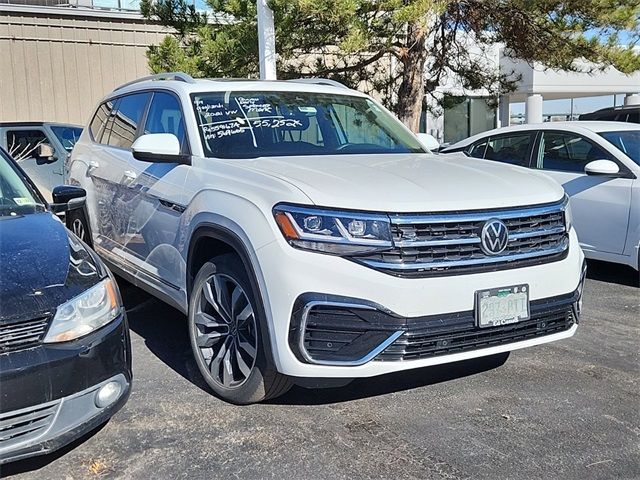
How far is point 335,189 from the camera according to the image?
3.14m

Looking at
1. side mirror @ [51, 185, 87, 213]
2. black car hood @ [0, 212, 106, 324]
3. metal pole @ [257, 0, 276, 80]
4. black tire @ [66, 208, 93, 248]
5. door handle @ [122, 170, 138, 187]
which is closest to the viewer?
black car hood @ [0, 212, 106, 324]

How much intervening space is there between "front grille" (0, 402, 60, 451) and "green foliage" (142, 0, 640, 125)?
5.88 metres

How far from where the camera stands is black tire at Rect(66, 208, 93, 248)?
5.77 m

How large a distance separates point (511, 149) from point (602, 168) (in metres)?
1.35

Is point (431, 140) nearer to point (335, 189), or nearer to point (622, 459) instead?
point (335, 189)

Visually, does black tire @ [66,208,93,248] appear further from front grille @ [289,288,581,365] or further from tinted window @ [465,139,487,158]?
tinted window @ [465,139,487,158]

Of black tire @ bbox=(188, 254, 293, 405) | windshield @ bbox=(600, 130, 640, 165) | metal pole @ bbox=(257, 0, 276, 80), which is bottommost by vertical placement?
black tire @ bbox=(188, 254, 293, 405)

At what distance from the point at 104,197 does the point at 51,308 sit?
267 cm

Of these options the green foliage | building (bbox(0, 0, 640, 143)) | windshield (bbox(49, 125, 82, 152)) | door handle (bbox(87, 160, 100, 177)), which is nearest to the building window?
building (bbox(0, 0, 640, 143))

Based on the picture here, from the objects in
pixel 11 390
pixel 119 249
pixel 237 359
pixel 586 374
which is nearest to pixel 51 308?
pixel 11 390

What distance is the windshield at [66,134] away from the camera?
33.6ft

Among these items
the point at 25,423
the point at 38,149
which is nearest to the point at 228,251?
the point at 25,423

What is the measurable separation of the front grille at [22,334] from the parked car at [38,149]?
310 inches

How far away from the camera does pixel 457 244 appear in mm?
3121
